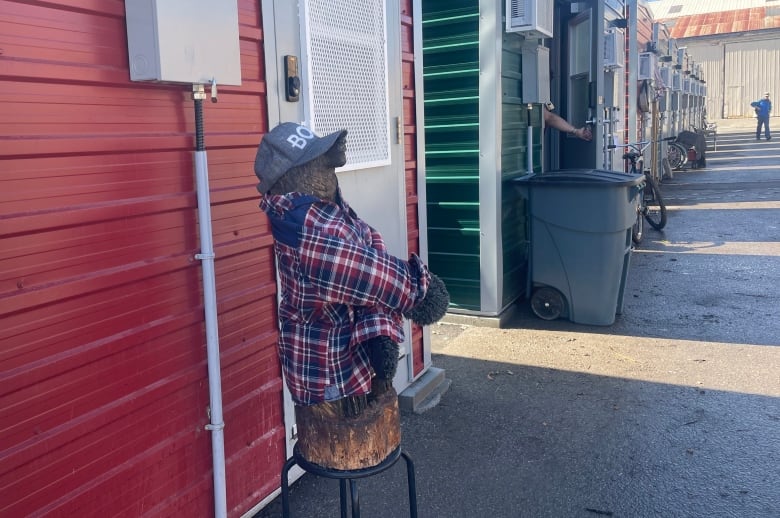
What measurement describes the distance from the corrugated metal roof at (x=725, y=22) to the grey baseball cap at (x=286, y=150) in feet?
128

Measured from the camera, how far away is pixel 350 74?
145 inches

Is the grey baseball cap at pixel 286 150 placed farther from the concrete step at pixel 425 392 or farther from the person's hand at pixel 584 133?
the person's hand at pixel 584 133

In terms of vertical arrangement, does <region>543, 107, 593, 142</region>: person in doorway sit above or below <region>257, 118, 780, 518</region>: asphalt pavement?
above

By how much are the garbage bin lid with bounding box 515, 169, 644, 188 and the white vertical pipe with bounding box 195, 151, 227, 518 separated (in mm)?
3660

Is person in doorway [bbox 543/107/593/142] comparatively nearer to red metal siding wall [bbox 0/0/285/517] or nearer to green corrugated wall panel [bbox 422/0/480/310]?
green corrugated wall panel [bbox 422/0/480/310]

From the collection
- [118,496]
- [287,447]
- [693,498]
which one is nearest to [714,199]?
[693,498]

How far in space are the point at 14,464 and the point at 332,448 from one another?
3.08ft

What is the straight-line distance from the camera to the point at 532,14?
223 inches

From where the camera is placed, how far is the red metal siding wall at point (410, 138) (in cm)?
445

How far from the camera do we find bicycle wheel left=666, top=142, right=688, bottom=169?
61.9 feet

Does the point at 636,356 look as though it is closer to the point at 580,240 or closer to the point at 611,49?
the point at 580,240

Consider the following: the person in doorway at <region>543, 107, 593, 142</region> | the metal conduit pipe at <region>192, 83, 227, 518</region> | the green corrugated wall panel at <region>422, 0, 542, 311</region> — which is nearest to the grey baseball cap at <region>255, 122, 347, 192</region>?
the metal conduit pipe at <region>192, 83, 227, 518</region>

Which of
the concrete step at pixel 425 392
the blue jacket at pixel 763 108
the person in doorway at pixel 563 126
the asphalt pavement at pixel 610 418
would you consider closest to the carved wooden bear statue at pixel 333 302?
the asphalt pavement at pixel 610 418

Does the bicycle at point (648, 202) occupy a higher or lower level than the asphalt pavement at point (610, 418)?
higher
